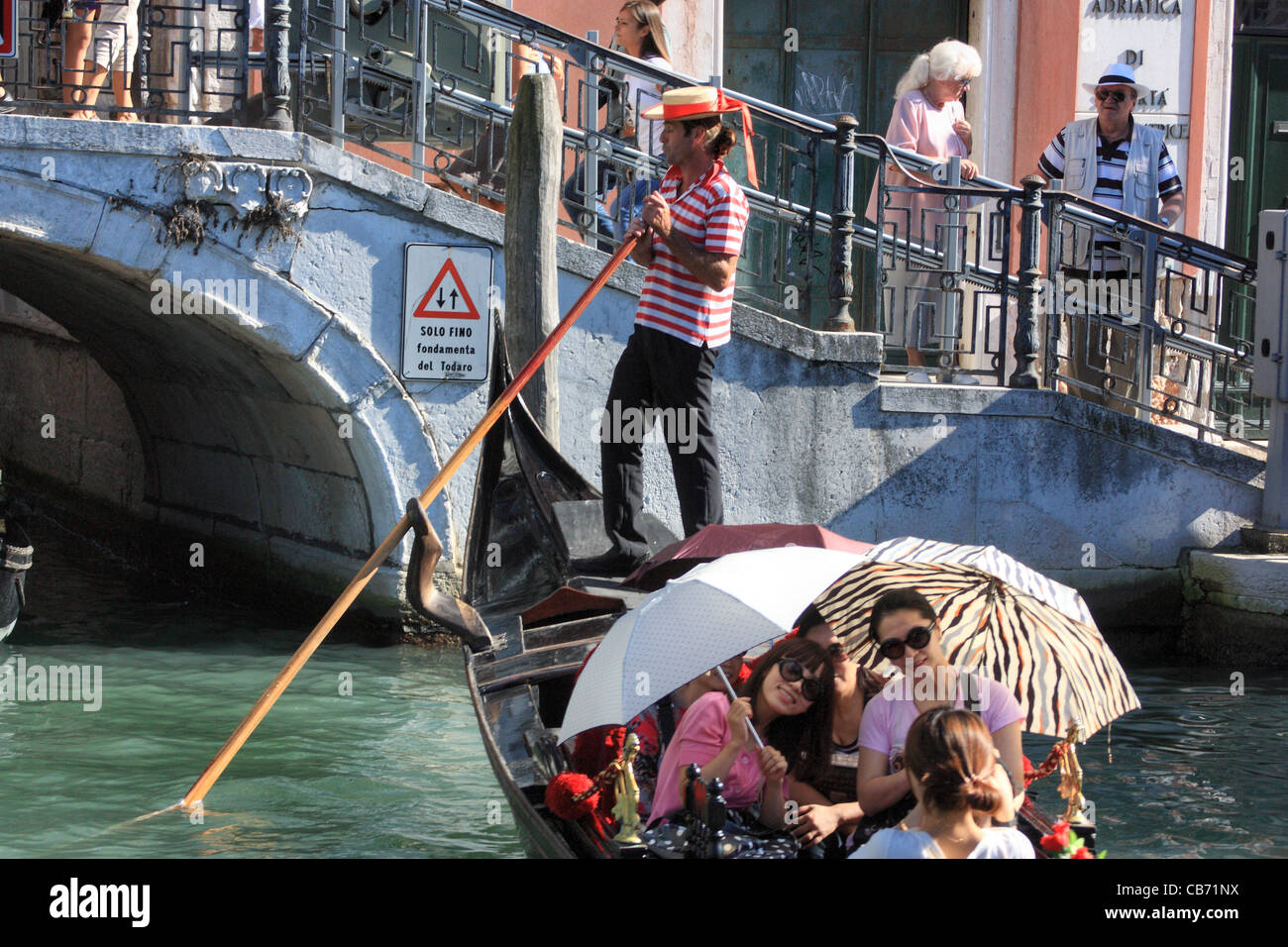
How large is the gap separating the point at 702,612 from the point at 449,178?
417 centimetres

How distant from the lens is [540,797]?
3842 mm

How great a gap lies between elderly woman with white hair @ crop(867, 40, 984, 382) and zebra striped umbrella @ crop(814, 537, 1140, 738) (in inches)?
150

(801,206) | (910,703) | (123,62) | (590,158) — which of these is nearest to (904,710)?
(910,703)

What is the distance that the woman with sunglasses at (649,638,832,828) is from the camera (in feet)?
11.2

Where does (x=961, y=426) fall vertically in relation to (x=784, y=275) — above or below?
below

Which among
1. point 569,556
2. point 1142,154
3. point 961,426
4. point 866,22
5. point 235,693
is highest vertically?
point 866,22

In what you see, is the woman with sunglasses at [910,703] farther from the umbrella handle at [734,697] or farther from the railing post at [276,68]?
the railing post at [276,68]

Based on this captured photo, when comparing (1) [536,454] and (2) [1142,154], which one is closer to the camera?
(1) [536,454]

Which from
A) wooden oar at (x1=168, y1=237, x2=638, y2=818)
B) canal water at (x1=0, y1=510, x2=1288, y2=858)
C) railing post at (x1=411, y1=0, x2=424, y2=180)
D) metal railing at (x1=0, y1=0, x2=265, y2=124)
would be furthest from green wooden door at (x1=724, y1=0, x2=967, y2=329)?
wooden oar at (x1=168, y1=237, x2=638, y2=818)

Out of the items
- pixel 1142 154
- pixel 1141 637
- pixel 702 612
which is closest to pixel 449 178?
pixel 1142 154

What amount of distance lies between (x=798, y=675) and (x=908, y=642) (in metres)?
0.23

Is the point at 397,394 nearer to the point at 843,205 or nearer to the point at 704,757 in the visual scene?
the point at 843,205

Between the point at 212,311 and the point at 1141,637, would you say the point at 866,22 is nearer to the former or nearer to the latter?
the point at 1141,637
